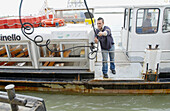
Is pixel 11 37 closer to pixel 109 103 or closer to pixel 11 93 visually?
pixel 11 93

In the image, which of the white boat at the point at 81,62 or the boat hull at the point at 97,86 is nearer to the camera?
the white boat at the point at 81,62

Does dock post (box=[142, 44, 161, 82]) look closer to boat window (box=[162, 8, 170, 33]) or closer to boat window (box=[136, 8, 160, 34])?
boat window (box=[136, 8, 160, 34])

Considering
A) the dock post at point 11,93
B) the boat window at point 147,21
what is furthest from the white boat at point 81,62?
the dock post at point 11,93

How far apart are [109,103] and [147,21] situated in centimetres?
295

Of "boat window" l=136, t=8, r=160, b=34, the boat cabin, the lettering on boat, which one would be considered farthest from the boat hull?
"boat window" l=136, t=8, r=160, b=34

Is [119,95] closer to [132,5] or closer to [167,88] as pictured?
[167,88]

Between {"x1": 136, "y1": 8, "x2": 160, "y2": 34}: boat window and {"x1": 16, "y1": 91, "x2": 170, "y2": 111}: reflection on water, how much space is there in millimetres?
2165

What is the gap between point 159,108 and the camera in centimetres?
413

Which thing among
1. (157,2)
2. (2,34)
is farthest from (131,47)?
(2,34)

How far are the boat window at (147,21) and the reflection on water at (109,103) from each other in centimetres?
217

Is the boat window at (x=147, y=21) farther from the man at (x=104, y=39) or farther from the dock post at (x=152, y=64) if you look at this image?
the man at (x=104, y=39)

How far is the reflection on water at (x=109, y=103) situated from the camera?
13.7 ft

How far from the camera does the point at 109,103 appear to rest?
14.2 feet

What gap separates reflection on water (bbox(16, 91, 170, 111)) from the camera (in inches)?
164
